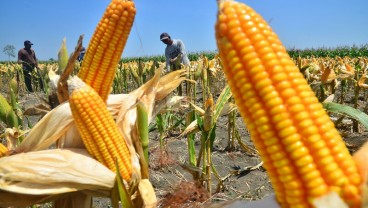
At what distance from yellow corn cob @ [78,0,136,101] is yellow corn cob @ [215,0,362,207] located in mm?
1613

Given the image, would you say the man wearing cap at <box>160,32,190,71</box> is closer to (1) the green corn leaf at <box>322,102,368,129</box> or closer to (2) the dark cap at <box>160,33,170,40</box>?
(2) the dark cap at <box>160,33,170,40</box>

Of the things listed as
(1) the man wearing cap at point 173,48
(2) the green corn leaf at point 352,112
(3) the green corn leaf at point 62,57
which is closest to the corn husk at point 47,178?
(3) the green corn leaf at point 62,57

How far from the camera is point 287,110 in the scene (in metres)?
1.04

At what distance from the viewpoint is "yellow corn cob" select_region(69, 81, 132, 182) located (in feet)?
7.20

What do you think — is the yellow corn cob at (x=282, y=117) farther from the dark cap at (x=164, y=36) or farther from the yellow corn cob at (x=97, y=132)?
the dark cap at (x=164, y=36)

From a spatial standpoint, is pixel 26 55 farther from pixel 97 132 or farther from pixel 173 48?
pixel 97 132

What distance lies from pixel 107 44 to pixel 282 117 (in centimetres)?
188

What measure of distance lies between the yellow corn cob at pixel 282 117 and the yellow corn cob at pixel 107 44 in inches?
63.5

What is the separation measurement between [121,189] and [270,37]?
1.10m

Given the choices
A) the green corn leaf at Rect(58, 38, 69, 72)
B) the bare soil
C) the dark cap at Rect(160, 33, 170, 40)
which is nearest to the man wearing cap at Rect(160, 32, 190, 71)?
the dark cap at Rect(160, 33, 170, 40)

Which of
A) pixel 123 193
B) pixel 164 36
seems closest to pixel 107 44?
pixel 123 193

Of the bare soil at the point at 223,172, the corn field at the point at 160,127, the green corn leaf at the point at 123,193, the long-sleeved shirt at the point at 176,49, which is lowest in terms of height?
the bare soil at the point at 223,172

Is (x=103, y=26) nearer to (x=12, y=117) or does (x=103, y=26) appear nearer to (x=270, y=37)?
(x=12, y=117)

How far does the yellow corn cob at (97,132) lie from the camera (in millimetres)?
2193
